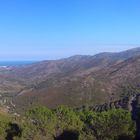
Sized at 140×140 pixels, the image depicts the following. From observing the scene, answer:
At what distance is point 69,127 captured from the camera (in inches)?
2530

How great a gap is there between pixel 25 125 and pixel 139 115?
2395cm

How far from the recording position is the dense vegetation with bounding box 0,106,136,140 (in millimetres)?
60719

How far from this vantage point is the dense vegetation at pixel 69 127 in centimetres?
6072

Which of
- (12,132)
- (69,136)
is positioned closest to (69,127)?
(69,136)

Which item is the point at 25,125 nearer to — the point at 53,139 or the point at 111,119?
the point at 53,139

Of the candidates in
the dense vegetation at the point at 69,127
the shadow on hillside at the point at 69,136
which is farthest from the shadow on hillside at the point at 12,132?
the shadow on hillside at the point at 69,136

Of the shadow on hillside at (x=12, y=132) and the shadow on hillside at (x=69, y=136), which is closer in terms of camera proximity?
the shadow on hillside at (x=69, y=136)

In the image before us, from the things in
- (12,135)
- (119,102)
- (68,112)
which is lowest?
(119,102)

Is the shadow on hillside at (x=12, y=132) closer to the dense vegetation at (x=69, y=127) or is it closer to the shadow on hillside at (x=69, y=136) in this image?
the dense vegetation at (x=69, y=127)

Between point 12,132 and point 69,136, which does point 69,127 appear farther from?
point 12,132

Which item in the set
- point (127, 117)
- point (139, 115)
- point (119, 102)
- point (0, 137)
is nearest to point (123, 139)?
point (127, 117)

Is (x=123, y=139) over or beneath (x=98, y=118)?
beneath

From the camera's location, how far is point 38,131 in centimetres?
6138

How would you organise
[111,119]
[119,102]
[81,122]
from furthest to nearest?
[119,102]
[81,122]
[111,119]
